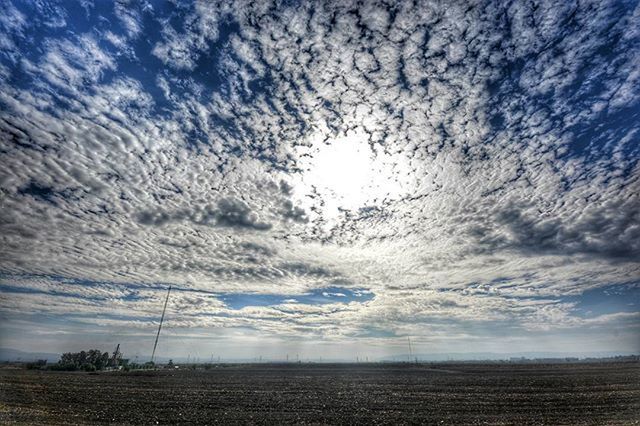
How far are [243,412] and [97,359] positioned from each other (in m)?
101

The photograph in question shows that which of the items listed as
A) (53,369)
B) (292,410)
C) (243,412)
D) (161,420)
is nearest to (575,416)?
(292,410)

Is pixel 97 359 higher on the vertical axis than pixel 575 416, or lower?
higher

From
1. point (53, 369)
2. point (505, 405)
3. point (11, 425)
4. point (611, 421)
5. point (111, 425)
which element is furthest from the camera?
point (53, 369)

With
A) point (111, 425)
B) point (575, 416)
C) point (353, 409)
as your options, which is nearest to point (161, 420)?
point (111, 425)

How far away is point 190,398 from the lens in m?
32.5

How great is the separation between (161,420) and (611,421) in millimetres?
31057

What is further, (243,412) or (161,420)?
(243,412)

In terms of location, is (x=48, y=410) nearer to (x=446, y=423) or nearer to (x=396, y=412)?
(x=396, y=412)

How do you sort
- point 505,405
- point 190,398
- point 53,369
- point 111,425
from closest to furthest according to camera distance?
1. point 111,425
2. point 505,405
3. point 190,398
4. point 53,369

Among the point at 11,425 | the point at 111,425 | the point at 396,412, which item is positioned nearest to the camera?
the point at 11,425

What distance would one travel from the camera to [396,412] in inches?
987

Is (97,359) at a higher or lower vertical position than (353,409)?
higher

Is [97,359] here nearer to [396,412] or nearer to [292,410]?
[292,410]

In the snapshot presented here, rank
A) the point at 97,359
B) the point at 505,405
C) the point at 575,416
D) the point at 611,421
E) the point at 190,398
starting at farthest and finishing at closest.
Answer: the point at 97,359
the point at 190,398
the point at 505,405
the point at 575,416
the point at 611,421
